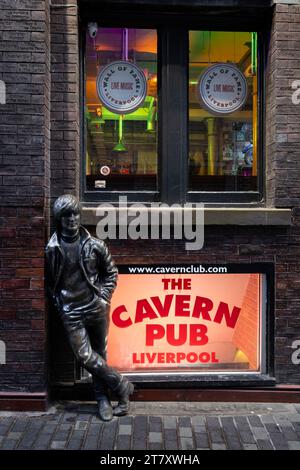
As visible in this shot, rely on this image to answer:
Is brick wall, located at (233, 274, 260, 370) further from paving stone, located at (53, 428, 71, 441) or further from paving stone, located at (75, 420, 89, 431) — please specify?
paving stone, located at (53, 428, 71, 441)

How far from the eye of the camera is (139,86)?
6363mm

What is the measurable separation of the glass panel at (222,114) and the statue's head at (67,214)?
1.63 metres

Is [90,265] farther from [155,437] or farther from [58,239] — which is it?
[155,437]

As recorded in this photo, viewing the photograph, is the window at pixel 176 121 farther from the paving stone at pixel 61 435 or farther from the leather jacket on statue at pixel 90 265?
the paving stone at pixel 61 435

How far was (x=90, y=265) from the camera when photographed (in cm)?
544

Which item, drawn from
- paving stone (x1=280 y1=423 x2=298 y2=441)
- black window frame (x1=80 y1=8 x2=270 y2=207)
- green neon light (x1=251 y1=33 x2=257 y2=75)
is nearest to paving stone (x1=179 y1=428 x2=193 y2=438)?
paving stone (x1=280 y1=423 x2=298 y2=441)

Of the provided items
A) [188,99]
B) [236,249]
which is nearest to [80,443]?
Result: [236,249]

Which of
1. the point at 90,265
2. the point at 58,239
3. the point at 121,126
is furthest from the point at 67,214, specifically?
the point at 121,126

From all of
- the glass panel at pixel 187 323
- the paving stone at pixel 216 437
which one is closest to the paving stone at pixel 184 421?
the paving stone at pixel 216 437

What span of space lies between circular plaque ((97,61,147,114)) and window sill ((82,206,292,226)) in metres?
1.24

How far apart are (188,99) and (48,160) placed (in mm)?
1736

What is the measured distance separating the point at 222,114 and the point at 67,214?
233 centimetres

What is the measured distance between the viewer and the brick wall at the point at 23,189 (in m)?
5.63

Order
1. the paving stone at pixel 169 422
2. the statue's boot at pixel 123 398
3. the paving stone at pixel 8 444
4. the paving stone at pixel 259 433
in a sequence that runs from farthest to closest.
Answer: the statue's boot at pixel 123 398, the paving stone at pixel 169 422, the paving stone at pixel 259 433, the paving stone at pixel 8 444
